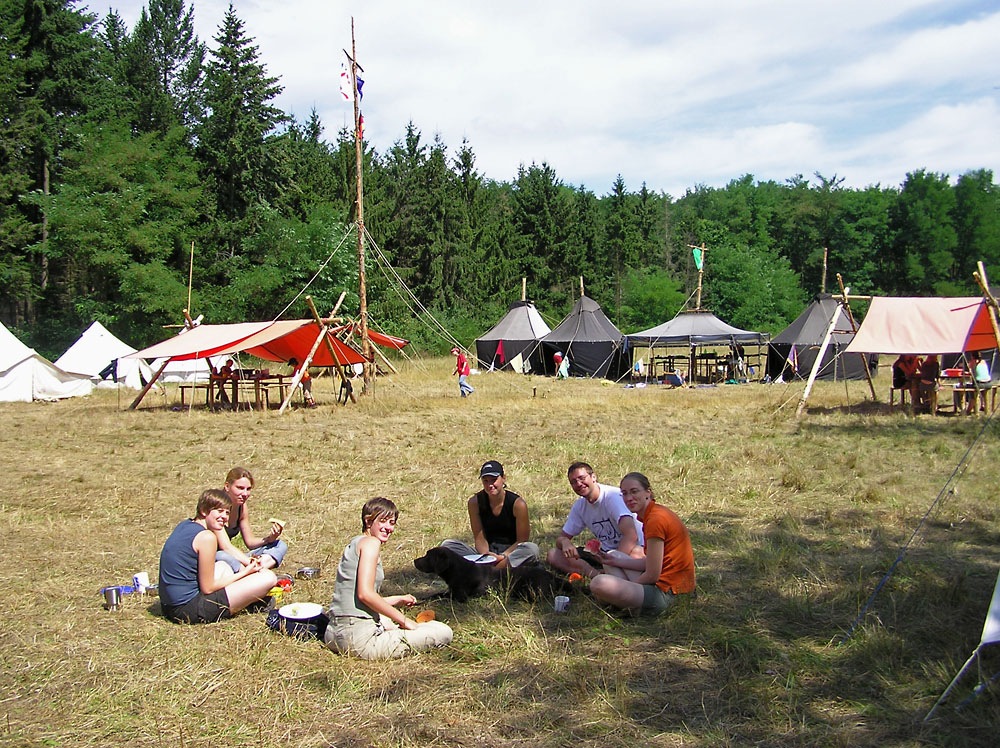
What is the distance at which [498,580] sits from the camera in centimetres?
524

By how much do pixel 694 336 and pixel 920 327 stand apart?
432 inches

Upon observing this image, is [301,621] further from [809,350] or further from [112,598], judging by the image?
[809,350]

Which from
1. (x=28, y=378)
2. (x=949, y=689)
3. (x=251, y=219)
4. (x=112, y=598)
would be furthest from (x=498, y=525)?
(x=251, y=219)

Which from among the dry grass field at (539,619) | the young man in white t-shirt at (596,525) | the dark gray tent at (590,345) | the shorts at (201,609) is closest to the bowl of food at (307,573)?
the dry grass field at (539,619)

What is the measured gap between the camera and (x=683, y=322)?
2667 centimetres

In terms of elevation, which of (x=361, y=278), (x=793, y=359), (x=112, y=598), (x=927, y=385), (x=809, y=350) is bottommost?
(x=112, y=598)

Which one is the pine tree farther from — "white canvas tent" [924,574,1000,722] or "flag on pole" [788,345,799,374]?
"white canvas tent" [924,574,1000,722]

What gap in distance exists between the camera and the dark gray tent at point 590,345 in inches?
1103

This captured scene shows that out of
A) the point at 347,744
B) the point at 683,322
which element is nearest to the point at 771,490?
the point at 347,744

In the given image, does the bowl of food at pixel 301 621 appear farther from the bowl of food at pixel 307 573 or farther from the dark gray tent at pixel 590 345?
the dark gray tent at pixel 590 345

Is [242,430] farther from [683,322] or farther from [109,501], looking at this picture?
[683,322]

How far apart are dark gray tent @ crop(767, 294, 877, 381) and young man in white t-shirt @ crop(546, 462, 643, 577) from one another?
20654 millimetres

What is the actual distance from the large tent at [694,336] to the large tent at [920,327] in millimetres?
9642

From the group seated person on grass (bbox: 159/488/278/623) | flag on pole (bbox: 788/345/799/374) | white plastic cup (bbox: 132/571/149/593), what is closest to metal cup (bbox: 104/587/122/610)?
white plastic cup (bbox: 132/571/149/593)
